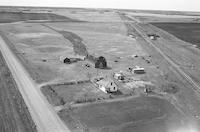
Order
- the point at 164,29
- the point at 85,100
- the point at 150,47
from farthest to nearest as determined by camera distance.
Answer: the point at 164,29 < the point at 150,47 < the point at 85,100

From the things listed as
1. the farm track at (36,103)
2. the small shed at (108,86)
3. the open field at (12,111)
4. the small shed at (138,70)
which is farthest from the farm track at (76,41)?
the open field at (12,111)

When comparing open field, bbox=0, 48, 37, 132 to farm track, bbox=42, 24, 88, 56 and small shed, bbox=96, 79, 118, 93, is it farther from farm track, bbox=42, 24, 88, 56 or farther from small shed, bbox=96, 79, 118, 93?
farm track, bbox=42, 24, 88, 56

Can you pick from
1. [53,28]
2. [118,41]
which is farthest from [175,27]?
[53,28]

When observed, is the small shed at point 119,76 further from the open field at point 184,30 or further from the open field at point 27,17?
the open field at point 27,17

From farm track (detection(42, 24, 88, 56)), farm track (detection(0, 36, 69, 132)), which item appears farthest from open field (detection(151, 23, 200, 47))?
farm track (detection(0, 36, 69, 132))

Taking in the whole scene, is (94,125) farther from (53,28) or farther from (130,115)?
(53,28)

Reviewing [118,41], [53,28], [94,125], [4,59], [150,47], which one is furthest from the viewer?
[53,28]
